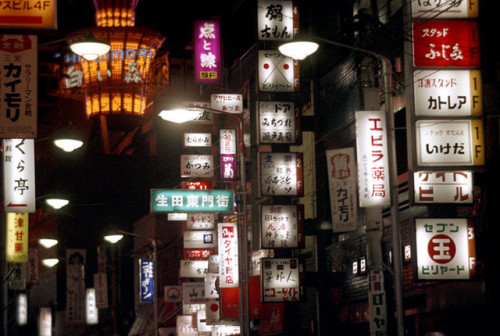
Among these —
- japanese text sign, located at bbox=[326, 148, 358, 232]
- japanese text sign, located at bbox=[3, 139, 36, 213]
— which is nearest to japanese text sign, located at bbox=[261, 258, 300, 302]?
japanese text sign, located at bbox=[326, 148, 358, 232]

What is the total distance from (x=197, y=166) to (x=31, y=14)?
22.8 m

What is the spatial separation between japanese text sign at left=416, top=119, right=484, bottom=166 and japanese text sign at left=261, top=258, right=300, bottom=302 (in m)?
10.8

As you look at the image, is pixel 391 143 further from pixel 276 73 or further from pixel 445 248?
pixel 276 73

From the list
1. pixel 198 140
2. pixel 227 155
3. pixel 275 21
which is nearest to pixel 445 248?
pixel 275 21

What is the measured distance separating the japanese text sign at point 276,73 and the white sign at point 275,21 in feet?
2.02

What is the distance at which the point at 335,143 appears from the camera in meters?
29.3

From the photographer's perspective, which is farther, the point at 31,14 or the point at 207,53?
the point at 207,53

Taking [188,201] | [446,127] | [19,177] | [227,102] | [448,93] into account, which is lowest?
[188,201]

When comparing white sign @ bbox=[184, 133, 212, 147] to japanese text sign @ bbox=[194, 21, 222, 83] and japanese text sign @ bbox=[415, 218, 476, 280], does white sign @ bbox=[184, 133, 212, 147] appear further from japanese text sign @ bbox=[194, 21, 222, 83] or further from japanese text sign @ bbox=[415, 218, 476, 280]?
japanese text sign @ bbox=[415, 218, 476, 280]

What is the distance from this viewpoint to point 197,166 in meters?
37.7

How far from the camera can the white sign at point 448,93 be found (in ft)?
63.6

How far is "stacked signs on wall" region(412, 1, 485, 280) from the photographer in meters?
19.0

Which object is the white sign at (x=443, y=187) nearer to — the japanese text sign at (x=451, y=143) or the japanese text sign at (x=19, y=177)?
the japanese text sign at (x=451, y=143)

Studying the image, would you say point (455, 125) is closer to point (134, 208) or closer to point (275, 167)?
point (275, 167)
